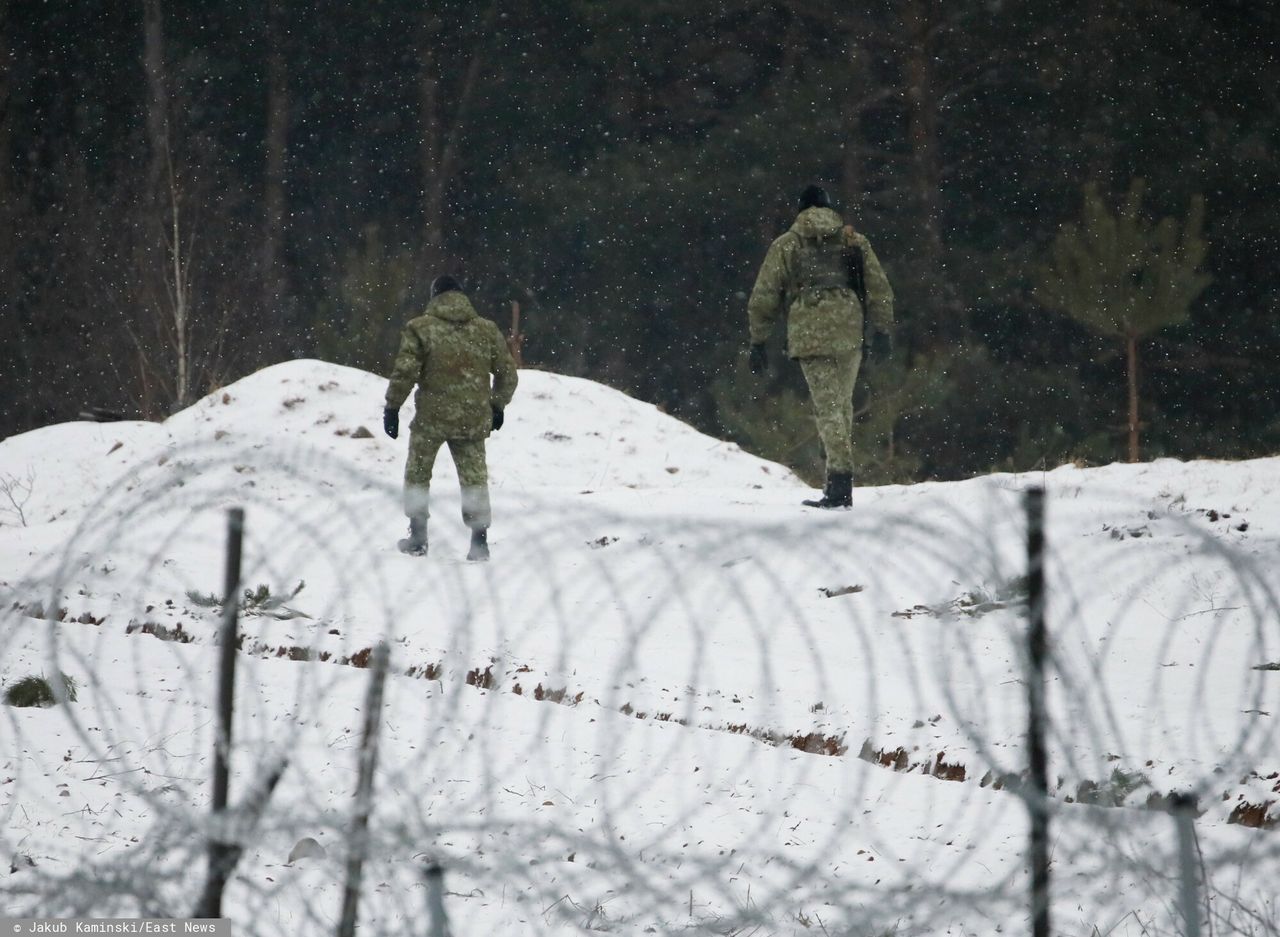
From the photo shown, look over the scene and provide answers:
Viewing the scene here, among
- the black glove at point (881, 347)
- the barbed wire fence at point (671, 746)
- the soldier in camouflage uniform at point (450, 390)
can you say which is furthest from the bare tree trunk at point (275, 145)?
the barbed wire fence at point (671, 746)

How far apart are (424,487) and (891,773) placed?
3990 millimetres

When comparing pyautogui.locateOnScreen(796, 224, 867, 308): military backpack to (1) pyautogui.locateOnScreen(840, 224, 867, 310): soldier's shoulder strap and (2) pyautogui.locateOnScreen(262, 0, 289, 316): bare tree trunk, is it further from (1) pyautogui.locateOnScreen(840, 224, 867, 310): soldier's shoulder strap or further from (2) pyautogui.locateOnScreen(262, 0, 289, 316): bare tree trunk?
(2) pyautogui.locateOnScreen(262, 0, 289, 316): bare tree trunk

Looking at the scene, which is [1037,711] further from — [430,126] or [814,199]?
[430,126]

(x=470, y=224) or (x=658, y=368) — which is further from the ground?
(x=470, y=224)

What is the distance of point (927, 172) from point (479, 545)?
17.3 m

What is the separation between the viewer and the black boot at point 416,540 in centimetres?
800

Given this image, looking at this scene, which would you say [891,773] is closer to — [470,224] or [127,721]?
[127,721]

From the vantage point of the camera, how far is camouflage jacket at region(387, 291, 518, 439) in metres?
7.85

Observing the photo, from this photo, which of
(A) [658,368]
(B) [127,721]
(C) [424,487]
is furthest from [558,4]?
(B) [127,721]

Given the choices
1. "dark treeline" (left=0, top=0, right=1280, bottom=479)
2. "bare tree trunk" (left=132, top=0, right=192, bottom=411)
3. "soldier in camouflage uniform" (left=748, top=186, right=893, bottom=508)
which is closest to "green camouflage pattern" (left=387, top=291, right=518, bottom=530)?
"soldier in camouflage uniform" (left=748, top=186, right=893, bottom=508)

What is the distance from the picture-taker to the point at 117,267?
23547 millimetres

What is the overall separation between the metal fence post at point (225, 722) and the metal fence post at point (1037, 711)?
1.61 meters

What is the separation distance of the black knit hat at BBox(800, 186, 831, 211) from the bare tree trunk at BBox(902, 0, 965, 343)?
14.7 m

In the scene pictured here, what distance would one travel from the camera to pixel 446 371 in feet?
25.8
